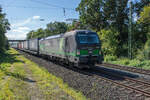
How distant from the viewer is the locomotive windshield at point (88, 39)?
12219 mm

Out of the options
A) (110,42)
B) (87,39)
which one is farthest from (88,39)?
(110,42)

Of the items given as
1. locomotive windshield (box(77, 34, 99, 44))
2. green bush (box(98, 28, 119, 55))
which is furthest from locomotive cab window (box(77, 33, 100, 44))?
green bush (box(98, 28, 119, 55))

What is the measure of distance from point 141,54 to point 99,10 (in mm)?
12109

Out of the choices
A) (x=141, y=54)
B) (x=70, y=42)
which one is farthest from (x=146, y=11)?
(x=70, y=42)

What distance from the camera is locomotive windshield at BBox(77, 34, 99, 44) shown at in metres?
12.2

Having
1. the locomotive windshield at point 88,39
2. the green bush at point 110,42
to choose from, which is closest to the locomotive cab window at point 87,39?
the locomotive windshield at point 88,39

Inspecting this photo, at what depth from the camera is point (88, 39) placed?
12523 mm

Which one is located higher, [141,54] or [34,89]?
[141,54]

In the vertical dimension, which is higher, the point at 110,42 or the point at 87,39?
the point at 110,42

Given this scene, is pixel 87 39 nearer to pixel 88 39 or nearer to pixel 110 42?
pixel 88 39

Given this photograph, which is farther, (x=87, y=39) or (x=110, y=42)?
(x=110, y=42)

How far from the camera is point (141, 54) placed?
18.4 m

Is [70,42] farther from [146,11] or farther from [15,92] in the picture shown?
[146,11]

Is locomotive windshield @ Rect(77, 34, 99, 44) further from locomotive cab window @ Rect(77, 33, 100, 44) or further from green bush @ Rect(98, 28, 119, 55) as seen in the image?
green bush @ Rect(98, 28, 119, 55)
